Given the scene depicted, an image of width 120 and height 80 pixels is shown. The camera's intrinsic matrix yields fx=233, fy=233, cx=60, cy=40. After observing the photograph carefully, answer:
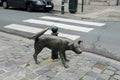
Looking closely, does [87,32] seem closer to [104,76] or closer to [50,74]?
[104,76]

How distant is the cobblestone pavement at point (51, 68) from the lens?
15.8 feet

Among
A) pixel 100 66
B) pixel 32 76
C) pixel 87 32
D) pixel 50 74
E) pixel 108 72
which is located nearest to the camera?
pixel 32 76

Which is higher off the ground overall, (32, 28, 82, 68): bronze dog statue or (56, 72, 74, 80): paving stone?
(32, 28, 82, 68): bronze dog statue

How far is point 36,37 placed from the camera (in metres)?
5.19

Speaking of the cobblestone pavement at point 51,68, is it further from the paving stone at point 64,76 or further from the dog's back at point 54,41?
the dog's back at point 54,41

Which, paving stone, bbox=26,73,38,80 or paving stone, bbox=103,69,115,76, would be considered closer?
paving stone, bbox=26,73,38,80

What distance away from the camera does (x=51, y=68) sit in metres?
5.20

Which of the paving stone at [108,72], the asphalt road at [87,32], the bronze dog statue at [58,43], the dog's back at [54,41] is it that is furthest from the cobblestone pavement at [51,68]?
the asphalt road at [87,32]

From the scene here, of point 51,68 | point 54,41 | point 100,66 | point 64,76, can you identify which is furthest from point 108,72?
point 54,41

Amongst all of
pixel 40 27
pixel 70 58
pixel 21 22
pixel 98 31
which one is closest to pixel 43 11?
pixel 21 22

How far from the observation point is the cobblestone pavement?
4801 mm

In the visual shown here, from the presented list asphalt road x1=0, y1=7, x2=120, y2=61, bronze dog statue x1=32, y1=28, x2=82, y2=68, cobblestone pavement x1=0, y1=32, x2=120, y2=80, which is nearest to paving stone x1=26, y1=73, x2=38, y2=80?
cobblestone pavement x1=0, y1=32, x2=120, y2=80

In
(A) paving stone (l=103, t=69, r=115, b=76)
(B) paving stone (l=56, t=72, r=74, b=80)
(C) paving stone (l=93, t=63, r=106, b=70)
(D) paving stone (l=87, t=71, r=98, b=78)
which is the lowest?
(A) paving stone (l=103, t=69, r=115, b=76)

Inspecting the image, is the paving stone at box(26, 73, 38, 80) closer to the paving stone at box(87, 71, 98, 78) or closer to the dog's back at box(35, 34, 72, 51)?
the dog's back at box(35, 34, 72, 51)
